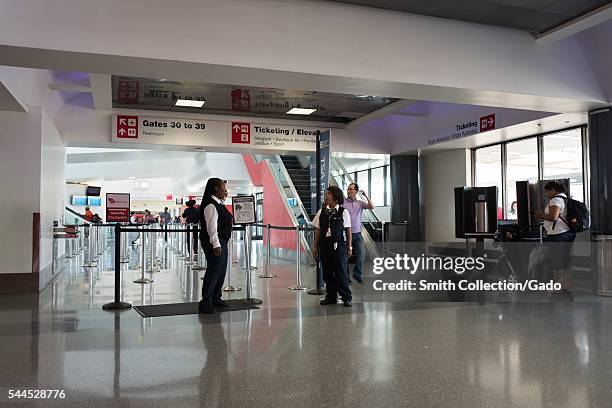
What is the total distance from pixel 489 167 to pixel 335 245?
7302 millimetres

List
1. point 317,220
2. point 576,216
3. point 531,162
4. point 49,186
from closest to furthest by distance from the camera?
point 317,220, point 576,216, point 49,186, point 531,162

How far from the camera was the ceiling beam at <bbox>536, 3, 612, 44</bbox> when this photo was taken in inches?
240

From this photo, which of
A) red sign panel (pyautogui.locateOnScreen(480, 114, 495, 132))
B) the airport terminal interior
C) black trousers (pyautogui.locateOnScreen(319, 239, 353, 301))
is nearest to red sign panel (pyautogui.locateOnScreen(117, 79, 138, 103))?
the airport terminal interior

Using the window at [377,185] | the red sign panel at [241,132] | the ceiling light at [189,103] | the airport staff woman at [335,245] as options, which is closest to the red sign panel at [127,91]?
the ceiling light at [189,103]

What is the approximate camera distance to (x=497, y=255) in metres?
6.93

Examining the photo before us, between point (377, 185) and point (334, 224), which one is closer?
point (334, 224)

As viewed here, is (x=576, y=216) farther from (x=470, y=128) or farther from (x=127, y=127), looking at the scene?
(x=127, y=127)

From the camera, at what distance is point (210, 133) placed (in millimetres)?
11383

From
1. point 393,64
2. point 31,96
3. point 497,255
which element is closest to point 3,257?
point 31,96

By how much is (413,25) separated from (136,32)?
3.34 m

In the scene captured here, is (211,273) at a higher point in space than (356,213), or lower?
lower

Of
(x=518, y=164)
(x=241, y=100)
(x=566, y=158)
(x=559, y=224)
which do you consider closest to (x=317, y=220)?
(x=559, y=224)

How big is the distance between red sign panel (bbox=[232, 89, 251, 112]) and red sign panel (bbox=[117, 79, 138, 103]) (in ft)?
5.95

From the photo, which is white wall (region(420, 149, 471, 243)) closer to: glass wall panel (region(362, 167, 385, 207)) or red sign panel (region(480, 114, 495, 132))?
red sign panel (region(480, 114, 495, 132))
